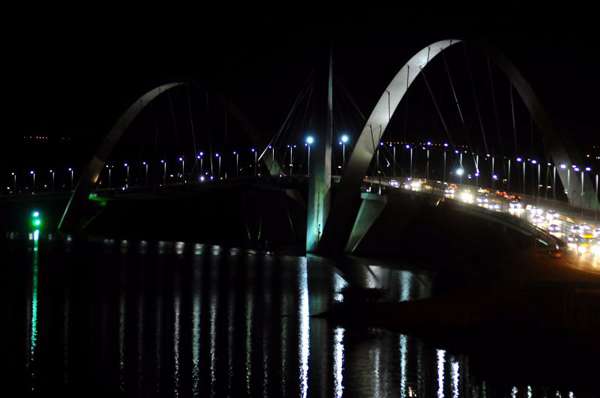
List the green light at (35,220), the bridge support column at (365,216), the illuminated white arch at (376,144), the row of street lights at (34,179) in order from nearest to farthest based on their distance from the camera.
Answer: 1. the illuminated white arch at (376,144)
2. the bridge support column at (365,216)
3. the green light at (35,220)
4. the row of street lights at (34,179)

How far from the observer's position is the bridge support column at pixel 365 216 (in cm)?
5281

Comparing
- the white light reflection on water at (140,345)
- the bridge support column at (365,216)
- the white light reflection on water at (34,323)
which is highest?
the bridge support column at (365,216)

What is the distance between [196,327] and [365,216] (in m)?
26.6

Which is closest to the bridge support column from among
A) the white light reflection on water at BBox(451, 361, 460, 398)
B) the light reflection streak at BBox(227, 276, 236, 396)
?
the light reflection streak at BBox(227, 276, 236, 396)

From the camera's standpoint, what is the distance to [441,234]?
60625 millimetres

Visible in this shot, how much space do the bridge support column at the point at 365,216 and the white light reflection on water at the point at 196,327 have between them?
931 centimetres

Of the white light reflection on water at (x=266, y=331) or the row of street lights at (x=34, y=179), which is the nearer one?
the white light reflection on water at (x=266, y=331)

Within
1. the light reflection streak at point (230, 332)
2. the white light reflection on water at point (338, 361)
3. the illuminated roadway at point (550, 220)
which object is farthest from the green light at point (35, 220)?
the white light reflection on water at point (338, 361)

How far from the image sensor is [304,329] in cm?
2811

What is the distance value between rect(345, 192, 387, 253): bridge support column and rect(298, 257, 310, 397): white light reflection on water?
351 inches

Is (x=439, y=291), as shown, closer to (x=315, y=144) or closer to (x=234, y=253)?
(x=315, y=144)

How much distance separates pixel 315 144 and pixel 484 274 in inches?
666

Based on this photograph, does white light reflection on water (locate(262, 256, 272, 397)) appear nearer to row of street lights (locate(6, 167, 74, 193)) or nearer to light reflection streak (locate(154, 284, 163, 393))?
light reflection streak (locate(154, 284, 163, 393))

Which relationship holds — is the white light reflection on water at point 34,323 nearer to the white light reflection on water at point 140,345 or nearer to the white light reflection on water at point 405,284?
the white light reflection on water at point 140,345
